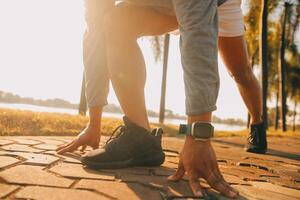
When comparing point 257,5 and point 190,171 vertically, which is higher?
point 257,5

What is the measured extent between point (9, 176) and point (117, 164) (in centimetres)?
67

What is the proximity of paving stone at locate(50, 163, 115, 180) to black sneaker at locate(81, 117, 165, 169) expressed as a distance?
0.07m

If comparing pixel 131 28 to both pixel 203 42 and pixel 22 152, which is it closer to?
pixel 203 42

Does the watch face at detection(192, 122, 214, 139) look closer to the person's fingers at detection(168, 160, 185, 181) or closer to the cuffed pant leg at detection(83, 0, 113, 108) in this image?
the person's fingers at detection(168, 160, 185, 181)

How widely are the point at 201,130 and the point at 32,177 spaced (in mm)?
911

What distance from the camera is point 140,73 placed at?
2.57m

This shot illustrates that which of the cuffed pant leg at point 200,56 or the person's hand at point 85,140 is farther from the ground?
the cuffed pant leg at point 200,56

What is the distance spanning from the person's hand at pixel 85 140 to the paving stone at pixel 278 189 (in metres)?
1.26

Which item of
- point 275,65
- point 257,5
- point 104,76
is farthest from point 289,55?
point 104,76

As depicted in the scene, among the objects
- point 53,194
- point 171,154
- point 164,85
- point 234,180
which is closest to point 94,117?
point 171,154

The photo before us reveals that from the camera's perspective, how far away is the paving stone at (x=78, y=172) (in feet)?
6.52

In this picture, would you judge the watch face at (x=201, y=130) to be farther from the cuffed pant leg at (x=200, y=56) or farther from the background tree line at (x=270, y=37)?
the background tree line at (x=270, y=37)

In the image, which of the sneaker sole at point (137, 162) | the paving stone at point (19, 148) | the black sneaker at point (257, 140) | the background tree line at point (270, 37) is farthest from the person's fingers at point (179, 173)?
the background tree line at point (270, 37)

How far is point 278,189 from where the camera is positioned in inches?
86.5
